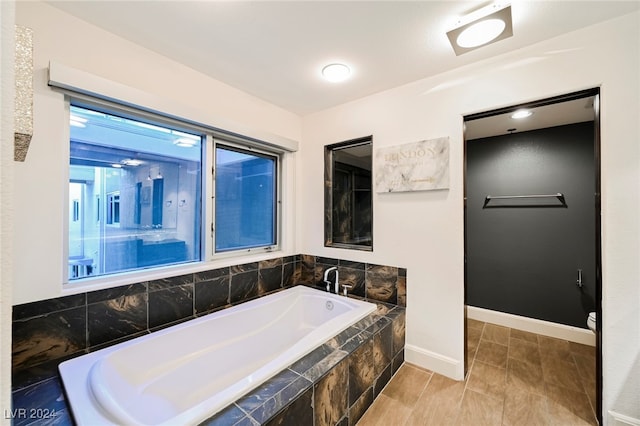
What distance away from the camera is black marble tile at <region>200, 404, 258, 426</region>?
1.04m

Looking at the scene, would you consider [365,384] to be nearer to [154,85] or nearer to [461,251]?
[461,251]

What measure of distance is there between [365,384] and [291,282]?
1.47 meters

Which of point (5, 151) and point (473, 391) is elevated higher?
point (5, 151)

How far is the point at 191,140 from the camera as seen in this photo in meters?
2.26

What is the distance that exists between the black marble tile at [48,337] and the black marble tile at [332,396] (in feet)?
4.88

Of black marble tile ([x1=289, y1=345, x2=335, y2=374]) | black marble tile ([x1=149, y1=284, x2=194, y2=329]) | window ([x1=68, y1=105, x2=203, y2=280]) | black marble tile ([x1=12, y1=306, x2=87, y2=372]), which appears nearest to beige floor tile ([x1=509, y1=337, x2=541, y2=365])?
black marble tile ([x1=289, y1=345, x2=335, y2=374])

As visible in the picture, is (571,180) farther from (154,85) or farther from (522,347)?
(154,85)

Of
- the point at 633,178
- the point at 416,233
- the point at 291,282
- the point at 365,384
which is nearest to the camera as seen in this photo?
the point at 633,178

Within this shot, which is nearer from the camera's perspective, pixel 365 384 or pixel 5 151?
pixel 5 151

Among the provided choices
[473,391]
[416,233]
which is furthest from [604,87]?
[473,391]

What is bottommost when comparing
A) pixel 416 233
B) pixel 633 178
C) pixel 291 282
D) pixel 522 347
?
pixel 522 347

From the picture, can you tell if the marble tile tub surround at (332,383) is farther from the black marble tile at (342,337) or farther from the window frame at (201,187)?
the window frame at (201,187)

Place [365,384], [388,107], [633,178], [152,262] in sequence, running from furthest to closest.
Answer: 1. [388,107]
2. [152,262]
3. [365,384]
4. [633,178]

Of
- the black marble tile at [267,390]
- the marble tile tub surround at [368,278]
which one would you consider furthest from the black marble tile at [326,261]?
the black marble tile at [267,390]
